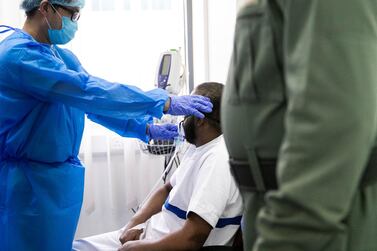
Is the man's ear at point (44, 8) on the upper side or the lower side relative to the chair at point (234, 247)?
upper

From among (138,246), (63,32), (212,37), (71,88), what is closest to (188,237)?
(138,246)

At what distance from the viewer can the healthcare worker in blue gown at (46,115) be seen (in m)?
1.54

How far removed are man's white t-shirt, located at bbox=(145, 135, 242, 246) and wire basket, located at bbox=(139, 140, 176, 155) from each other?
0.32m

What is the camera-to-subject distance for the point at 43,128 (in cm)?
164

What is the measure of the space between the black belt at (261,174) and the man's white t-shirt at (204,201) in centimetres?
75

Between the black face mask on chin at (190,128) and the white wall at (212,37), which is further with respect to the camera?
the white wall at (212,37)

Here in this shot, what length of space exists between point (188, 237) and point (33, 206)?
2.12 feet

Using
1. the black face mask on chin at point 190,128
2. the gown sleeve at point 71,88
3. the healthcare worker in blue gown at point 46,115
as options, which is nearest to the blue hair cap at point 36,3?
the healthcare worker in blue gown at point 46,115

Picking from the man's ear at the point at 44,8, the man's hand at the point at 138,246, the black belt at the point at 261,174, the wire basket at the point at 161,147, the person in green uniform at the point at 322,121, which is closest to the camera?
the person in green uniform at the point at 322,121

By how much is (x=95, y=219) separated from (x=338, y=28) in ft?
8.08

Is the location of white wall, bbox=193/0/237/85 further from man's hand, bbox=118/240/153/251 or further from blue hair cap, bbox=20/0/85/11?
man's hand, bbox=118/240/153/251

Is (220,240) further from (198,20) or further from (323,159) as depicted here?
(198,20)

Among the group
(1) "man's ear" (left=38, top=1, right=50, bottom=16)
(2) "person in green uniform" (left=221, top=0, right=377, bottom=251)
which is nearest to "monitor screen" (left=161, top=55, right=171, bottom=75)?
(1) "man's ear" (left=38, top=1, right=50, bottom=16)

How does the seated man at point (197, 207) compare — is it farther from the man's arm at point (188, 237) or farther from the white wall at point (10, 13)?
the white wall at point (10, 13)
